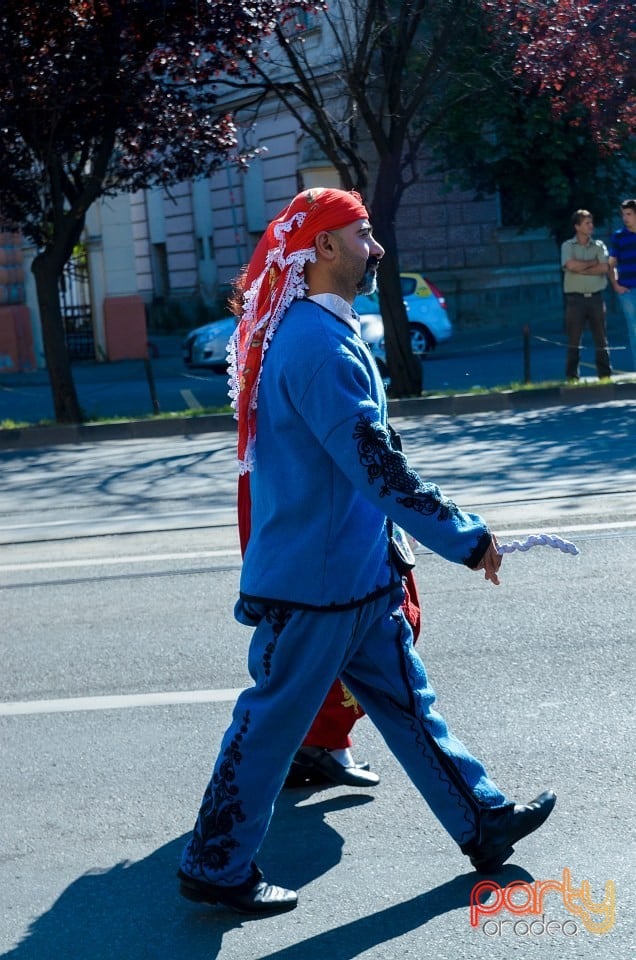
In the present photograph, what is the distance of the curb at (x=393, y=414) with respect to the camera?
50.0ft

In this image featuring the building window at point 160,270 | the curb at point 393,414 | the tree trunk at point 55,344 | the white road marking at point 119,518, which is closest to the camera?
the white road marking at point 119,518

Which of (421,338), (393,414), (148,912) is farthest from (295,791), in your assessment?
(421,338)

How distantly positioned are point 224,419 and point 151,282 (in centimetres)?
2380

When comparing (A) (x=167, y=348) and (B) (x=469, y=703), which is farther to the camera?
(A) (x=167, y=348)

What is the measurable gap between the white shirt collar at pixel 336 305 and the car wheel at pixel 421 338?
68.2ft

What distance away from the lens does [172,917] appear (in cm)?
381

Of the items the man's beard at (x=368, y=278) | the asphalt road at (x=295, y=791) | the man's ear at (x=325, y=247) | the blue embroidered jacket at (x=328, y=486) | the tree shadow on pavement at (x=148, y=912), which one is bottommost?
the tree shadow on pavement at (x=148, y=912)

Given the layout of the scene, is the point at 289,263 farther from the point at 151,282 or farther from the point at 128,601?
the point at 151,282

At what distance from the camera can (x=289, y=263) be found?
372cm

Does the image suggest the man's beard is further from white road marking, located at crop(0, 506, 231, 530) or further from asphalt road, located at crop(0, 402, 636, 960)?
white road marking, located at crop(0, 506, 231, 530)

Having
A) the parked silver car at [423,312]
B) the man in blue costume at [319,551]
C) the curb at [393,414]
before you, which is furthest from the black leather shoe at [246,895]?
the parked silver car at [423,312]

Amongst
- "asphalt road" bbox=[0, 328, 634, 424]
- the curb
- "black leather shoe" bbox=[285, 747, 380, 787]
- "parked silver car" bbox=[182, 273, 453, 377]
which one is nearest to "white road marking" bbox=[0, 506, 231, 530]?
"black leather shoe" bbox=[285, 747, 380, 787]

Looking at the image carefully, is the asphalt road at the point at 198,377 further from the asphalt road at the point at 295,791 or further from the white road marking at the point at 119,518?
the asphalt road at the point at 295,791

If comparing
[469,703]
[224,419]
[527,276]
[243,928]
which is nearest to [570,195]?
[527,276]
